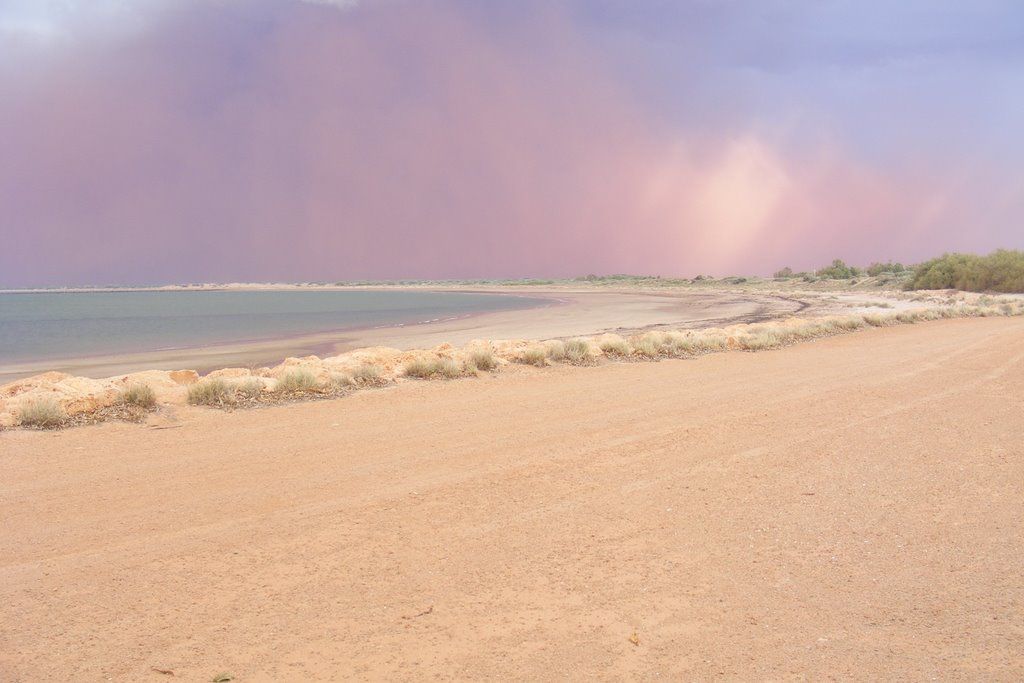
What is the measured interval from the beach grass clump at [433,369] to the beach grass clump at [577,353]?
2.97 metres

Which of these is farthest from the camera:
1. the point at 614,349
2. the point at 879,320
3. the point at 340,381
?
the point at 879,320

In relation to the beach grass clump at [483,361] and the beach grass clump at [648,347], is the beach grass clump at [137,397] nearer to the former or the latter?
the beach grass clump at [483,361]

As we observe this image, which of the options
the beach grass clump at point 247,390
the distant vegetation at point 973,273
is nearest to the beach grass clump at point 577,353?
the beach grass clump at point 247,390

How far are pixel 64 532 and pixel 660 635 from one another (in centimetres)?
463

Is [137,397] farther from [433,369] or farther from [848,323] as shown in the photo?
[848,323]

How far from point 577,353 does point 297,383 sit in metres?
6.48

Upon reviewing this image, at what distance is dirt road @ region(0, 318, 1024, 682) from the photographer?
13.1 feet

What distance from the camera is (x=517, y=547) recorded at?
5.43m

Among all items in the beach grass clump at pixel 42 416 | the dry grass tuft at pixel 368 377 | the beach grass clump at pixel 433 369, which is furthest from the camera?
the beach grass clump at pixel 433 369

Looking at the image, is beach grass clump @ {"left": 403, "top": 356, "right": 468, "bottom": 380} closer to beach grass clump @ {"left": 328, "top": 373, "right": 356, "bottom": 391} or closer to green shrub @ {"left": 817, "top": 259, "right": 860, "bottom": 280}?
beach grass clump @ {"left": 328, "top": 373, "right": 356, "bottom": 391}

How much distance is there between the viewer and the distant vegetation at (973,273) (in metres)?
56.2

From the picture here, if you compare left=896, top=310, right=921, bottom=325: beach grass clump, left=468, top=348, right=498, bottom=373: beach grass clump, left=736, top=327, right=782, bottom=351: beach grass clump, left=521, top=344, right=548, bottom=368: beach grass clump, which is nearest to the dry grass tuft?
left=468, top=348, right=498, bottom=373: beach grass clump

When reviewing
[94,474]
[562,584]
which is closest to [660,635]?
[562,584]

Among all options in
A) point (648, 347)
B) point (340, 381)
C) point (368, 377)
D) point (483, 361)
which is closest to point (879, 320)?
point (648, 347)
